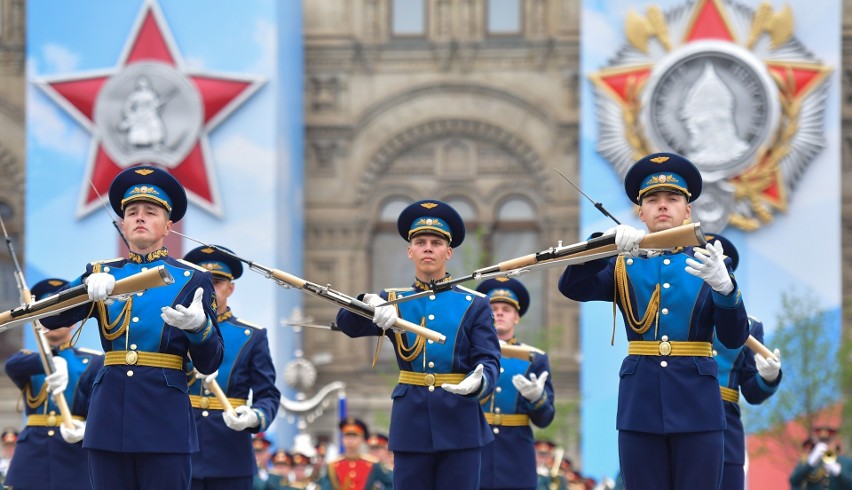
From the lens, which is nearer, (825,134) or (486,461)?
(486,461)

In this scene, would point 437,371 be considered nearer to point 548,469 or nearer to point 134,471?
point 134,471

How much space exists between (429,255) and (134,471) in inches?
71.4

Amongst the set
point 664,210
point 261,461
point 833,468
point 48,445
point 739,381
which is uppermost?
point 664,210

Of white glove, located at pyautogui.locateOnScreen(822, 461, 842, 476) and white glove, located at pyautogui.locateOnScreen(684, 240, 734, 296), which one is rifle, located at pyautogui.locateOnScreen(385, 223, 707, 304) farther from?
white glove, located at pyautogui.locateOnScreen(822, 461, 842, 476)

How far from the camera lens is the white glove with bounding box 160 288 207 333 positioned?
710 centimetres

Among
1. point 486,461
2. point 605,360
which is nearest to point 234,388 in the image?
point 486,461

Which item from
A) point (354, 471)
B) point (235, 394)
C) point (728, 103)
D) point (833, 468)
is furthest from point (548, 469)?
point (728, 103)

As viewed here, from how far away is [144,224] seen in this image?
24.7 feet

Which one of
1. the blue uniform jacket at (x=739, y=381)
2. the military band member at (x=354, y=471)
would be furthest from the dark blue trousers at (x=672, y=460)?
the military band member at (x=354, y=471)

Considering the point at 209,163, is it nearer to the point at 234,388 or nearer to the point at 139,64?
the point at 139,64

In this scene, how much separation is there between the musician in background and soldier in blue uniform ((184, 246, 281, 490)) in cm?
645

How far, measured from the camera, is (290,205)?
25609 mm

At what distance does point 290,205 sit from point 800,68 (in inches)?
311

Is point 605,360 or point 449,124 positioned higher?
point 449,124
